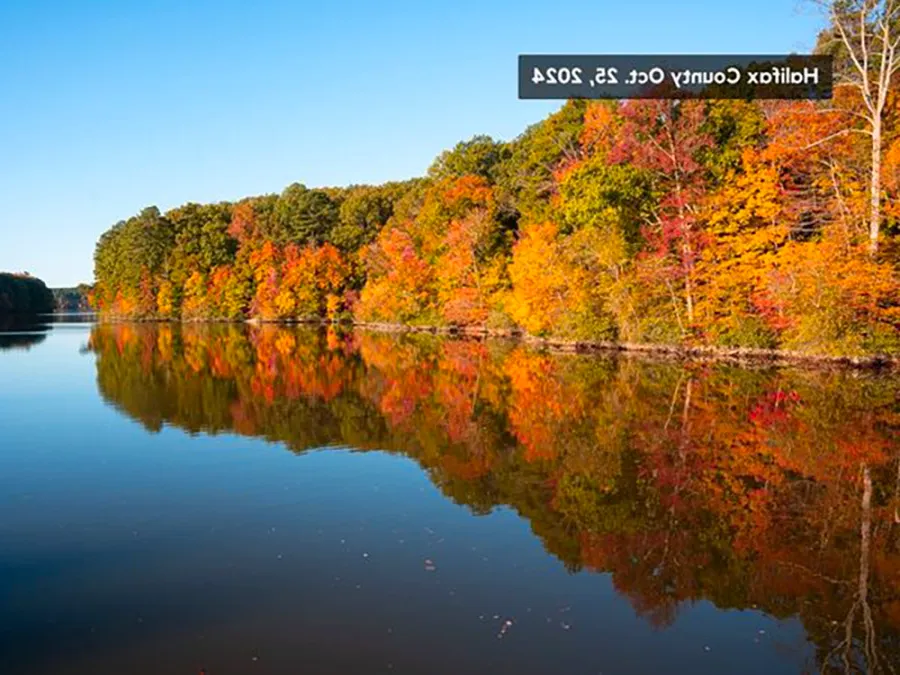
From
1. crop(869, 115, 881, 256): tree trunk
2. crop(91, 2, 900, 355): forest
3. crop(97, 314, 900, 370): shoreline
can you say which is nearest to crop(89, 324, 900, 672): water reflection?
crop(97, 314, 900, 370): shoreline

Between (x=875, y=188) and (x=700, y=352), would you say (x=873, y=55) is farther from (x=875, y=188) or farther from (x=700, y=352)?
(x=700, y=352)

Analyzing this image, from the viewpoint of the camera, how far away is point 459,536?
917cm

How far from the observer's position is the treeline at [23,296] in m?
132

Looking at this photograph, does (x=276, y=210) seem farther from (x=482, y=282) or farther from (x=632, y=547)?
(x=632, y=547)

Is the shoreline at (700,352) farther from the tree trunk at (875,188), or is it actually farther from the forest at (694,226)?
the tree trunk at (875,188)

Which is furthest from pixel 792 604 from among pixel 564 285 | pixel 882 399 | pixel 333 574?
pixel 564 285

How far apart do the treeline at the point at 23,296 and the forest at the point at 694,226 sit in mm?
111512

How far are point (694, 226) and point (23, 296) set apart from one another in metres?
150

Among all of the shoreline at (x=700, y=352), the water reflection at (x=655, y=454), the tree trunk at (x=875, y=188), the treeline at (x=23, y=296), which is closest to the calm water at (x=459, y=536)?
the water reflection at (x=655, y=454)

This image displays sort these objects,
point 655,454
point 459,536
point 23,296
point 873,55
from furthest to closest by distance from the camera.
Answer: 1. point 23,296
2. point 873,55
3. point 655,454
4. point 459,536

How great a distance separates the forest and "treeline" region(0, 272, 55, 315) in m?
112

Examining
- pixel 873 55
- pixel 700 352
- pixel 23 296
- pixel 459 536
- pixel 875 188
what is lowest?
pixel 459 536

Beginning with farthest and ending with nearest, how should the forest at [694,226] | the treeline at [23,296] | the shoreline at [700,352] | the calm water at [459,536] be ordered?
the treeline at [23,296], the forest at [694,226], the shoreline at [700,352], the calm water at [459,536]

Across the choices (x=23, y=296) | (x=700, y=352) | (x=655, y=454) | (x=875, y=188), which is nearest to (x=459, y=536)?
(x=655, y=454)
